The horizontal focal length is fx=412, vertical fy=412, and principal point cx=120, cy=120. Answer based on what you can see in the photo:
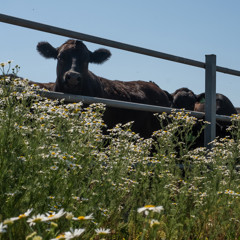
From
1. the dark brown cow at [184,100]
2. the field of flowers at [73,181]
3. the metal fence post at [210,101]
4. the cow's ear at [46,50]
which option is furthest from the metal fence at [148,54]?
the dark brown cow at [184,100]

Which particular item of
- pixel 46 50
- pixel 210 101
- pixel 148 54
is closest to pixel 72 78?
pixel 148 54

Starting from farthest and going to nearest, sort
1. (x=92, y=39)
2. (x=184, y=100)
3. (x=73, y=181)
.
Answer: (x=184, y=100), (x=92, y=39), (x=73, y=181)

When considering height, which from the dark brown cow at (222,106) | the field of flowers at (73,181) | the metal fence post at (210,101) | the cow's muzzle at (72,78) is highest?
the dark brown cow at (222,106)

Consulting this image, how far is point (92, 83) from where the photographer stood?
8.52 m

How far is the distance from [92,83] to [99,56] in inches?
51.0

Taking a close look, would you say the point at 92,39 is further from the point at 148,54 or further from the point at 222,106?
the point at 222,106

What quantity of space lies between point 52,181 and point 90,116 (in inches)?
51.2

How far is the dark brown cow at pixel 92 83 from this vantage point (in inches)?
317

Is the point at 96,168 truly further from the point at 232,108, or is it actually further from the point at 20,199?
the point at 232,108

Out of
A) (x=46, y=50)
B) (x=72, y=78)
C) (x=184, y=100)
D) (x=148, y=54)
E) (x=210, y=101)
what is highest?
(x=184, y=100)

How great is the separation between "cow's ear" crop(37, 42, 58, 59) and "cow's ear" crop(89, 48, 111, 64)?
88 cm

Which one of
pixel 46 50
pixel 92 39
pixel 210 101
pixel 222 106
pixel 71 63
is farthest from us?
pixel 222 106

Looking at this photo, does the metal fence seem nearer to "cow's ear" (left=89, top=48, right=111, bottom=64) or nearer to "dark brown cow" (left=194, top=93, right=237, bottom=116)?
"cow's ear" (left=89, top=48, right=111, bottom=64)

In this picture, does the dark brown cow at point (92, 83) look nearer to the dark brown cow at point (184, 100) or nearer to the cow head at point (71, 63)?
the cow head at point (71, 63)
